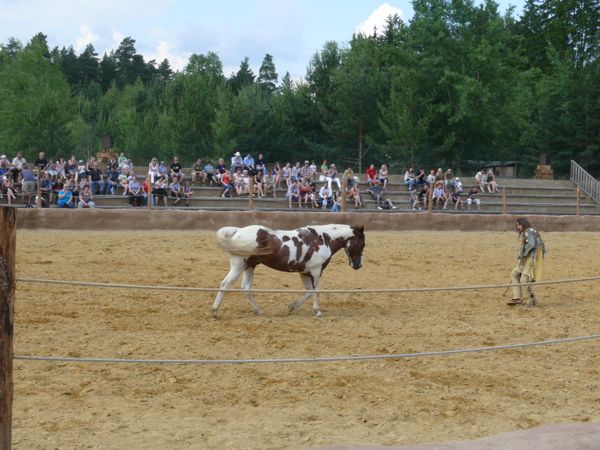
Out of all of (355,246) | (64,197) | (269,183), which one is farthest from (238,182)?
(355,246)

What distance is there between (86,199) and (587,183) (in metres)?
22.9

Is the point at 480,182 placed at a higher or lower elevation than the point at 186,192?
higher

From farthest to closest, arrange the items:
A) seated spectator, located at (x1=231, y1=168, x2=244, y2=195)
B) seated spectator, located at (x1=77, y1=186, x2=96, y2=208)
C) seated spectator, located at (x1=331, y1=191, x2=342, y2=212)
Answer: seated spectator, located at (x1=231, y1=168, x2=244, y2=195), seated spectator, located at (x1=331, y1=191, x2=342, y2=212), seated spectator, located at (x1=77, y1=186, x2=96, y2=208)

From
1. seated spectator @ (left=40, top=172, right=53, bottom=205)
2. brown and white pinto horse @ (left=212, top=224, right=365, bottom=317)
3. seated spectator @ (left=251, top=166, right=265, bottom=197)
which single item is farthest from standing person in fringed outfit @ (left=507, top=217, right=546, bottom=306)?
seated spectator @ (left=40, top=172, right=53, bottom=205)

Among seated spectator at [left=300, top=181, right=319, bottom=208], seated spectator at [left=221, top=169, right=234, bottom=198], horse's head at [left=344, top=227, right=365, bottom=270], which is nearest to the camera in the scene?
horse's head at [left=344, top=227, right=365, bottom=270]

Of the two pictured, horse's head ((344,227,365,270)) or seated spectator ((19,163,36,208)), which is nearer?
horse's head ((344,227,365,270))

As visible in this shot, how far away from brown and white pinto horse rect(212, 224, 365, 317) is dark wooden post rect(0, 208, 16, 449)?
228 inches

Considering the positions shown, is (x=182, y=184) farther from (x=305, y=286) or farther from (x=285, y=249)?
(x=285, y=249)

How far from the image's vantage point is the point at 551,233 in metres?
22.7

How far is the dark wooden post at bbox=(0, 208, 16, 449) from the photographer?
4.95 meters

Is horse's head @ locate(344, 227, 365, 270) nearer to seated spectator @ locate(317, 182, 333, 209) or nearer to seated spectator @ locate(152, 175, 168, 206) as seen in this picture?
seated spectator @ locate(152, 175, 168, 206)

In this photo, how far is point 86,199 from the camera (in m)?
22.6

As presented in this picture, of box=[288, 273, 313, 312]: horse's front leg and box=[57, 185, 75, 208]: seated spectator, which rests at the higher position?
box=[57, 185, 75, 208]: seated spectator

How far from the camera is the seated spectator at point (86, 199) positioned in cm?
2195
